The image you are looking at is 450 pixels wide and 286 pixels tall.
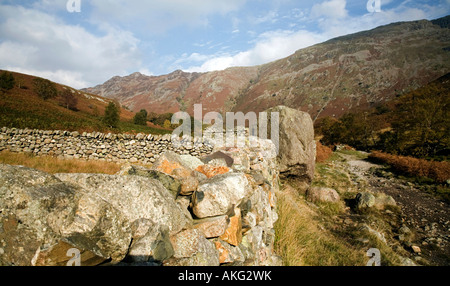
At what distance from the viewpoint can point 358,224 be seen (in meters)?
8.70

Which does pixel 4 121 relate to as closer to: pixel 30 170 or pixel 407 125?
pixel 30 170

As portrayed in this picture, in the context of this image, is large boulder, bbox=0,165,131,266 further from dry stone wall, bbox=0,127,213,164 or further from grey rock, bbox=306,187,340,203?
dry stone wall, bbox=0,127,213,164

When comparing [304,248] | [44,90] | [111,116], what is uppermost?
[44,90]

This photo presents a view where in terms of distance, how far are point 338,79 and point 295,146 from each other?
115904 millimetres

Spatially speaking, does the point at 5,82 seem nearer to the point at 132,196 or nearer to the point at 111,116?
the point at 111,116

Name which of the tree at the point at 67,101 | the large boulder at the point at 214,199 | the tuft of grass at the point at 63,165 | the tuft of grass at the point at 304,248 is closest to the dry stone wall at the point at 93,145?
the tuft of grass at the point at 63,165

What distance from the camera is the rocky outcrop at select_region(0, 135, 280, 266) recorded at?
151 centimetres

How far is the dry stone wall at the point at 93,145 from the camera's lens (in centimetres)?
1309

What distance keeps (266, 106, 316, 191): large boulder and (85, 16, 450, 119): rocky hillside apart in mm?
78873

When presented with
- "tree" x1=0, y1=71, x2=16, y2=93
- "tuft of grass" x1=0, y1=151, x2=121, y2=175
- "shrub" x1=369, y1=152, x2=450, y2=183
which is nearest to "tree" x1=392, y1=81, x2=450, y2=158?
"shrub" x1=369, y1=152, x2=450, y2=183

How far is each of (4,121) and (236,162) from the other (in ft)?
78.9

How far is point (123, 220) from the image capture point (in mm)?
1969

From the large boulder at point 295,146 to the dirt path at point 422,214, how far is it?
504cm

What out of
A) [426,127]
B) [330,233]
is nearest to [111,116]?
[330,233]
